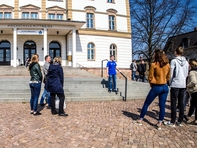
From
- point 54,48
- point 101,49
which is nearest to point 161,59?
point 101,49

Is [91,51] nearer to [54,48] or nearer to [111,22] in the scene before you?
[54,48]

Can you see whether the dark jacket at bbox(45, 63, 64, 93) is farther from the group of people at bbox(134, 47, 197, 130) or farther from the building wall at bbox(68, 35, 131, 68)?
the building wall at bbox(68, 35, 131, 68)

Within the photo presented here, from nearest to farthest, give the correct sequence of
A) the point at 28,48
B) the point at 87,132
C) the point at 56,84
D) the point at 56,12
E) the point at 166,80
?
the point at 87,132 → the point at 166,80 → the point at 56,84 → the point at 28,48 → the point at 56,12

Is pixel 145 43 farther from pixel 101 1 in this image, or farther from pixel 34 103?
pixel 34 103

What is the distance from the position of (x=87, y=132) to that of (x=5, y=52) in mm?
22630

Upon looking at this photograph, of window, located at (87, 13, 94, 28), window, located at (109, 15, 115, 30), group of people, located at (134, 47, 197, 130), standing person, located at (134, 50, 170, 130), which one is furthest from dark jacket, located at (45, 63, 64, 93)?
window, located at (109, 15, 115, 30)

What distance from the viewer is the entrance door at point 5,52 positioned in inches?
973

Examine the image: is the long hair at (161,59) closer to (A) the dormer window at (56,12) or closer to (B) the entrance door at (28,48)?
(B) the entrance door at (28,48)

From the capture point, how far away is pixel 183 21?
28906mm

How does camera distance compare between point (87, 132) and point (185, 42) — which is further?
point (185, 42)

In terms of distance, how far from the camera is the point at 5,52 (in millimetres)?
24812

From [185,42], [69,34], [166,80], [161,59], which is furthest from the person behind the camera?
[185,42]

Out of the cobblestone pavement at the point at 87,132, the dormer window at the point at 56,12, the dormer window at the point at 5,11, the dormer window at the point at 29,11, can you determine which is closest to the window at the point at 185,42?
the dormer window at the point at 56,12

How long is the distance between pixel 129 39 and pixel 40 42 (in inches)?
435
